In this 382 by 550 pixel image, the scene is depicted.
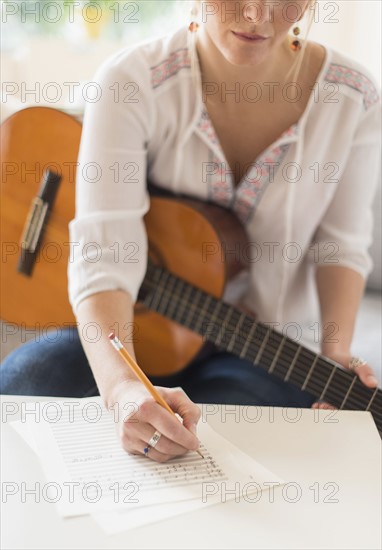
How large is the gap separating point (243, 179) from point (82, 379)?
42 cm

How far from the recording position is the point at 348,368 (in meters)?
1.19

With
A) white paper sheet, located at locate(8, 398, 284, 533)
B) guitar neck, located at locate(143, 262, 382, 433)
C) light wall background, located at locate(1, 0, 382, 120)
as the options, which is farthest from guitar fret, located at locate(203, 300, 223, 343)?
light wall background, located at locate(1, 0, 382, 120)

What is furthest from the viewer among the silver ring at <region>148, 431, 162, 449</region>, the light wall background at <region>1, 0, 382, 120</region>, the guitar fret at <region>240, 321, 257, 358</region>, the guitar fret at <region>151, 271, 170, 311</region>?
the light wall background at <region>1, 0, 382, 120</region>

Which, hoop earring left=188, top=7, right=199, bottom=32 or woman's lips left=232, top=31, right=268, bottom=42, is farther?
hoop earring left=188, top=7, right=199, bottom=32

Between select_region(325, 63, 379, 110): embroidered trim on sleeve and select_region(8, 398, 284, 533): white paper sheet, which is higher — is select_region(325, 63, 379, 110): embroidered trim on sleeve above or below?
above

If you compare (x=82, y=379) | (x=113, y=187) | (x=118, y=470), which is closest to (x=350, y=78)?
(x=113, y=187)

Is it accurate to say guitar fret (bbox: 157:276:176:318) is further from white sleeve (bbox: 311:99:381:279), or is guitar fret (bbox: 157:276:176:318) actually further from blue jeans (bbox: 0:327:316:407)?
white sleeve (bbox: 311:99:381:279)

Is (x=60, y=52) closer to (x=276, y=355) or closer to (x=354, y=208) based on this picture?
(x=354, y=208)

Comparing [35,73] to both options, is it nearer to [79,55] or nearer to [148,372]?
[79,55]

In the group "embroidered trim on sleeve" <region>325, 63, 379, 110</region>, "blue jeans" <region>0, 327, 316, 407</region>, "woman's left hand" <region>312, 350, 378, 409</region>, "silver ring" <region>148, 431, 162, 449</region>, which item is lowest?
"blue jeans" <region>0, 327, 316, 407</region>

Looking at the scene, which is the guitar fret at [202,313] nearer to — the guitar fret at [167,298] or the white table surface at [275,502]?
the guitar fret at [167,298]

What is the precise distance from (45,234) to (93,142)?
0.87ft

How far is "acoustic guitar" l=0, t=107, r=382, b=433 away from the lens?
1.16 m

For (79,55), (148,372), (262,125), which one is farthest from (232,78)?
(79,55)
